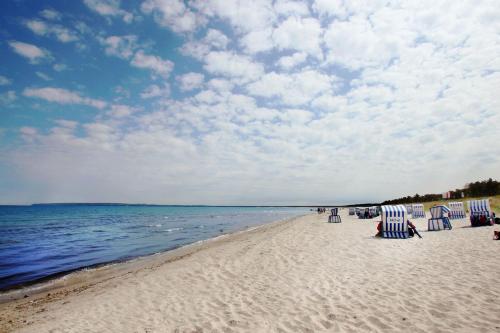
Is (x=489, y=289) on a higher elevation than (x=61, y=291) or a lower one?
higher

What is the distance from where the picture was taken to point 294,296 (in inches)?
285

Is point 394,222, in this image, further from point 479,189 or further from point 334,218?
point 479,189

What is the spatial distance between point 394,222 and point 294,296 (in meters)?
10.9

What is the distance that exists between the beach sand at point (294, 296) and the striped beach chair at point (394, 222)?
308cm

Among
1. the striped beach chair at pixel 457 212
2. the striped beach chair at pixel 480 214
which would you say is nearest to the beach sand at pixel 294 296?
the striped beach chair at pixel 480 214

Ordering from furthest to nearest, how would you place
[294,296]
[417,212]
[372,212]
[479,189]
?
[479,189], [372,212], [417,212], [294,296]

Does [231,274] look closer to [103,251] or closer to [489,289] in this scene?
[489,289]

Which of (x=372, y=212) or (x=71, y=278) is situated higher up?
(x=372, y=212)

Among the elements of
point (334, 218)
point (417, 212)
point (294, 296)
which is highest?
point (417, 212)

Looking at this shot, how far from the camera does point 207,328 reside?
5801mm

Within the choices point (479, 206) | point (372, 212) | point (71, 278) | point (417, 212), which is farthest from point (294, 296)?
point (372, 212)

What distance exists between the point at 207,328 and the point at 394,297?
4263 millimetres

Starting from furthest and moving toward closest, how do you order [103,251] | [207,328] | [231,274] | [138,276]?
[103,251], [138,276], [231,274], [207,328]

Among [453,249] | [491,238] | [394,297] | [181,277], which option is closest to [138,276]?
[181,277]
